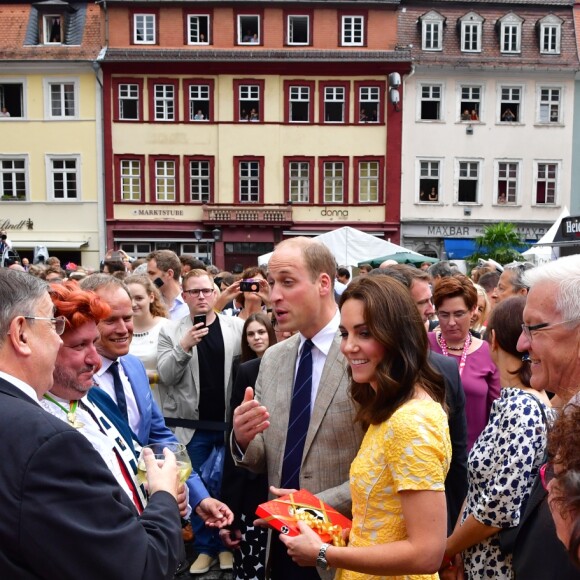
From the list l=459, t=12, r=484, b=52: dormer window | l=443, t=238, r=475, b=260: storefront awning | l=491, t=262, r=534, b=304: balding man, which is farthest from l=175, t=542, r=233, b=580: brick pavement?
l=459, t=12, r=484, b=52: dormer window

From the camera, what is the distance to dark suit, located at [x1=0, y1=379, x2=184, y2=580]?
1.46 metres

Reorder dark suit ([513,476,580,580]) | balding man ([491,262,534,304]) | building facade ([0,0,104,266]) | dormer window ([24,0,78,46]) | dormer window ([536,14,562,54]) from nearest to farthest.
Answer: dark suit ([513,476,580,580]) → balding man ([491,262,534,304]) → building facade ([0,0,104,266]) → dormer window ([24,0,78,46]) → dormer window ([536,14,562,54])

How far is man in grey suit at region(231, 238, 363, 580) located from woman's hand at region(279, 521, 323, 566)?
0.23 meters

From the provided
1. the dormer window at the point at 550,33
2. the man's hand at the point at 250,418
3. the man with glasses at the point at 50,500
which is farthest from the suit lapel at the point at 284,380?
the dormer window at the point at 550,33

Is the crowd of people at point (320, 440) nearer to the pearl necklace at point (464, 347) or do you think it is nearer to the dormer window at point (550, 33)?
the pearl necklace at point (464, 347)

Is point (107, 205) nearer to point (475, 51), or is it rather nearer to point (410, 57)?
point (410, 57)

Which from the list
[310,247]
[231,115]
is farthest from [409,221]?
[310,247]

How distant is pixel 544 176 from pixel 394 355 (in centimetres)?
2707

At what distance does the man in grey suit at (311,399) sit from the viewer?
8.45 feet

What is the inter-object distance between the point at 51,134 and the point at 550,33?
Result: 21.5m

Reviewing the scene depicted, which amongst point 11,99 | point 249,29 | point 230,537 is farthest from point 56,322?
point 11,99

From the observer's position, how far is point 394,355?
2236 mm

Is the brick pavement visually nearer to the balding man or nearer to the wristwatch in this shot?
the wristwatch

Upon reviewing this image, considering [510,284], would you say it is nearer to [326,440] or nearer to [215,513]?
[326,440]
